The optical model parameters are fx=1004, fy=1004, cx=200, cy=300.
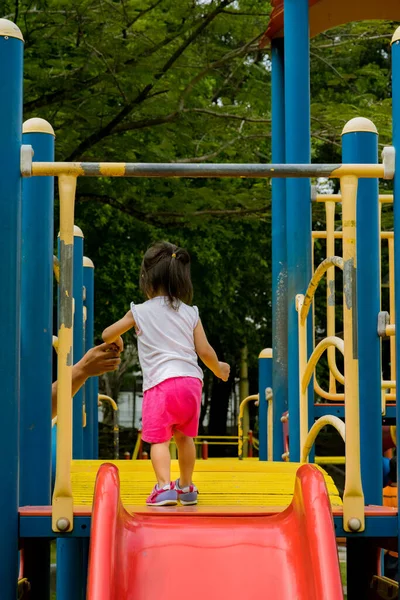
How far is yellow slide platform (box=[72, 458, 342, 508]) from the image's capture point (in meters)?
3.22

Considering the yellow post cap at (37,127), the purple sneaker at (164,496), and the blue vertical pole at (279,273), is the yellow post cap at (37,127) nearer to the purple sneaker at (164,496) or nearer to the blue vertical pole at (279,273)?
the purple sneaker at (164,496)

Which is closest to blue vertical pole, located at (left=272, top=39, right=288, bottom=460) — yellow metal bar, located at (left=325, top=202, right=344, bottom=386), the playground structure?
yellow metal bar, located at (left=325, top=202, right=344, bottom=386)

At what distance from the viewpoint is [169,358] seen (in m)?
3.33

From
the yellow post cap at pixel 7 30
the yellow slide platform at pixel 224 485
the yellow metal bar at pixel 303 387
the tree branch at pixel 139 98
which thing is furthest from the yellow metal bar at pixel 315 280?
the tree branch at pixel 139 98

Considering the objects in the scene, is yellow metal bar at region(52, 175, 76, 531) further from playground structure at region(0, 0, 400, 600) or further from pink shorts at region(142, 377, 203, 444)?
pink shorts at region(142, 377, 203, 444)

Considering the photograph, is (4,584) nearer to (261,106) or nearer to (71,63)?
(71,63)

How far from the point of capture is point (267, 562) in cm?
267

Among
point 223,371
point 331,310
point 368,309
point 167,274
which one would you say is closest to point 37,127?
point 167,274

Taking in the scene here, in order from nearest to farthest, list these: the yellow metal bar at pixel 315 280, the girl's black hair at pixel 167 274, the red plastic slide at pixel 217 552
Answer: the red plastic slide at pixel 217 552
the girl's black hair at pixel 167 274
the yellow metal bar at pixel 315 280

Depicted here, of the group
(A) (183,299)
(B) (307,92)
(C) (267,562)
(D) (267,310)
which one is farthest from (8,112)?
(D) (267,310)

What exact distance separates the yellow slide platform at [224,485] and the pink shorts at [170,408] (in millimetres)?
233

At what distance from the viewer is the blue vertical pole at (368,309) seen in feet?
12.9

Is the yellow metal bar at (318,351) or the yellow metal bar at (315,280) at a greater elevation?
the yellow metal bar at (315,280)

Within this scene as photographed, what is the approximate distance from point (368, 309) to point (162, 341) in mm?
1080
